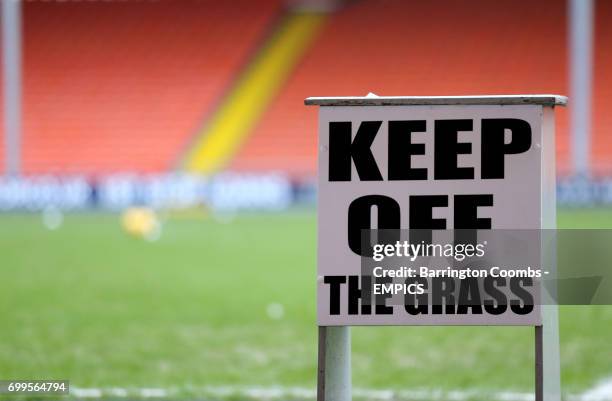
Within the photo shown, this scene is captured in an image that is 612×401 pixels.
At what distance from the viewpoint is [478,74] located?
80.8ft

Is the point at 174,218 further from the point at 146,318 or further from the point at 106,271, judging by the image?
the point at 146,318

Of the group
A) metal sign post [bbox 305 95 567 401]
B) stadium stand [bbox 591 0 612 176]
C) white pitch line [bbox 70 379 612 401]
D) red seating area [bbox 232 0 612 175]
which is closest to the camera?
metal sign post [bbox 305 95 567 401]

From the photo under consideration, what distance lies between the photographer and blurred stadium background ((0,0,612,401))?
768 cm

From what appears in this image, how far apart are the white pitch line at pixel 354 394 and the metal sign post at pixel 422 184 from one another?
220 centimetres

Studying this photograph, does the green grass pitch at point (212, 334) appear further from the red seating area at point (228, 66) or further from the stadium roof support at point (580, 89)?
the red seating area at point (228, 66)

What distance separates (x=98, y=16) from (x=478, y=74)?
32.8 ft

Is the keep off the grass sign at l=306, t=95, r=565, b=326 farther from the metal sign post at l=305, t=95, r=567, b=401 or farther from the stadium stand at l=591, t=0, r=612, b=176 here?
the stadium stand at l=591, t=0, r=612, b=176

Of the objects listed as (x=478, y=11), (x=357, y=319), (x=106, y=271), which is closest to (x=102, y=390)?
(x=357, y=319)

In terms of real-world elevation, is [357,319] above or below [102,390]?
above

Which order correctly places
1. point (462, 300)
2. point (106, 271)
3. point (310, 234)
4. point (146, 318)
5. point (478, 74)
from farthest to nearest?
point (478, 74) < point (310, 234) < point (106, 271) < point (146, 318) < point (462, 300)

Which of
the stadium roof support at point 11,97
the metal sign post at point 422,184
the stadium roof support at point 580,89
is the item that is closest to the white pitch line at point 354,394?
the metal sign post at point 422,184

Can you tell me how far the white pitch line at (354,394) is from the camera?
5.41 m

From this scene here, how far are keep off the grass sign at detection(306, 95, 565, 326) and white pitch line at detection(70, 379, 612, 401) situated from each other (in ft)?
7.32

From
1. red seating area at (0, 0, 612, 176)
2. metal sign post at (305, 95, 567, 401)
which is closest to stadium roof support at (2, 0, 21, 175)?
red seating area at (0, 0, 612, 176)
